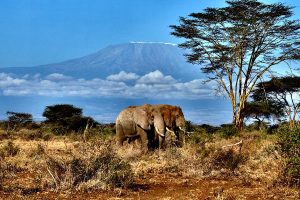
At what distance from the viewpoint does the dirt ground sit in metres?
7.79

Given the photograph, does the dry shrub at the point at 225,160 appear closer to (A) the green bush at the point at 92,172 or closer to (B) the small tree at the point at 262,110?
(A) the green bush at the point at 92,172

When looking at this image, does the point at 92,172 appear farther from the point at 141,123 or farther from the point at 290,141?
the point at 141,123

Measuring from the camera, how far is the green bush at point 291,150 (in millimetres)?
8477

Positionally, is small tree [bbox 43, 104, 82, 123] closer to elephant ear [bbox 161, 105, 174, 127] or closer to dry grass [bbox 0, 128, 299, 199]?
elephant ear [bbox 161, 105, 174, 127]

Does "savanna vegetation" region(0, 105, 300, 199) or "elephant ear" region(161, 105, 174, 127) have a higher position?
"elephant ear" region(161, 105, 174, 127)

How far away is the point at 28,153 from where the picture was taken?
13305 millimetres

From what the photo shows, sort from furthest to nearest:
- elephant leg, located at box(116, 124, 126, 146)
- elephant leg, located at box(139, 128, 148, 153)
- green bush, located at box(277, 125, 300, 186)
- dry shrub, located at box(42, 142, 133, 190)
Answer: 1. elephant leg, located at box(116, 124, 126, 146)
2. elephant leg, located at box(139, 128, 148, 153)
3. green bush, located at box(277, 125, 300, 186)
4. dry shrub, located at box(42, 142, 133, 190)

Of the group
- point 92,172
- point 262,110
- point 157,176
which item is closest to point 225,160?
point 157,176

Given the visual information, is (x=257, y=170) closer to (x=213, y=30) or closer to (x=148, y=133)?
(x=148, y=133)

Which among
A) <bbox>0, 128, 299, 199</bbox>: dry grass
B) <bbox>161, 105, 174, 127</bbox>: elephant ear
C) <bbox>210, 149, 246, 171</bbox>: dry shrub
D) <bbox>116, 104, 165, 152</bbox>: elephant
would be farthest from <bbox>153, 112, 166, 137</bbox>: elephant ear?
<bbox>210, 149, 246, 171</bbox>: dry shrub

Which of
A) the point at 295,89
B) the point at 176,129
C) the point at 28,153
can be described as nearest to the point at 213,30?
the point at 295,89

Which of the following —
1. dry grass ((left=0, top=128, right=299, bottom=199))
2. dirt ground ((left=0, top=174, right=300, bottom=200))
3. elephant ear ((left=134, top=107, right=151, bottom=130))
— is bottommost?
dirt ground ((left=0, top=174, right=300, bottom=200))

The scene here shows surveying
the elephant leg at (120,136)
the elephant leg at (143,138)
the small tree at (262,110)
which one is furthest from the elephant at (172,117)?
the small tree at (262,110)

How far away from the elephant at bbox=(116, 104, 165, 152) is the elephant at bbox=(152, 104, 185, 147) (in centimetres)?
22
